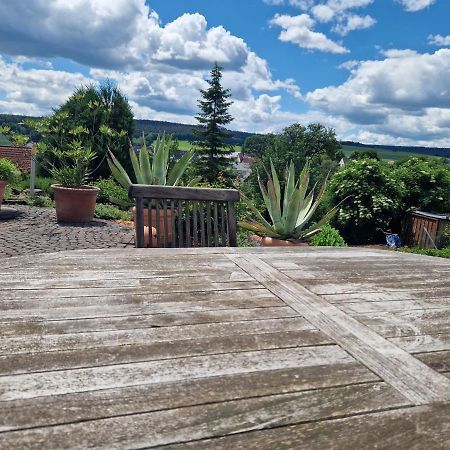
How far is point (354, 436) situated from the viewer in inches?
25.7

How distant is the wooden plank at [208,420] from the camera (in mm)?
616

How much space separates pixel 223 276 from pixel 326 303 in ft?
1.18

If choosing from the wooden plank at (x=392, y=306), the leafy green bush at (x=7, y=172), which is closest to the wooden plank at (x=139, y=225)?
the wooden plank at (x=392, y=306)

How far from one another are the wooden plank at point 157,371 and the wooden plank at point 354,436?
0.58 ft

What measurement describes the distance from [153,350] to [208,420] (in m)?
0.26

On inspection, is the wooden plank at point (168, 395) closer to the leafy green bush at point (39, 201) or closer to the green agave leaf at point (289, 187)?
the green agave leaf at point (289, 187)

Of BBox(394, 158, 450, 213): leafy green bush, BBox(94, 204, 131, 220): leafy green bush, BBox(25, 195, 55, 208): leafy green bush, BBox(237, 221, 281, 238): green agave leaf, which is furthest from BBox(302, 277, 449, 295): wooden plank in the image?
BBox(394, 158, 450, 213): leafy green bush

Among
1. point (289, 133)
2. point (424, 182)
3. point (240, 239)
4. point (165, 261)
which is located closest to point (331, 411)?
point (165, 261)

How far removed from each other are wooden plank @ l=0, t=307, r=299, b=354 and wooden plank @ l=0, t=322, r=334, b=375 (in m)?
0.04

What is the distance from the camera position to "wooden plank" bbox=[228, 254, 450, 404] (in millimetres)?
815

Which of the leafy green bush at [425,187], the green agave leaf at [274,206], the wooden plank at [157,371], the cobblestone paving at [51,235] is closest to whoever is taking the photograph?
the wooden plank at [157,371]

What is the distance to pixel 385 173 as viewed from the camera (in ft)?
32.2

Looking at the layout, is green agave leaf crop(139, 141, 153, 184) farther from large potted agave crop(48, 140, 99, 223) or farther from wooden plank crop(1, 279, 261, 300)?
wooden plank crop(1, 279, 261, 300)

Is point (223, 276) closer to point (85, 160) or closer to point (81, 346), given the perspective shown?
point (81, 346)
